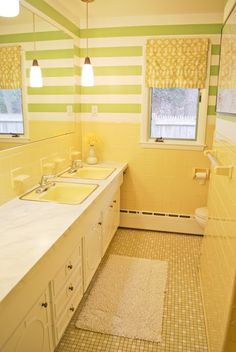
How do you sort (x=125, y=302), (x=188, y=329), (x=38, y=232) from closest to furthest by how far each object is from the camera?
(x=38, y=232), (x=188, y=329), (x=125, y=302)

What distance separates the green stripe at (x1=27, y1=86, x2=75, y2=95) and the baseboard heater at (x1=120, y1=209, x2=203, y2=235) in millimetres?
1555

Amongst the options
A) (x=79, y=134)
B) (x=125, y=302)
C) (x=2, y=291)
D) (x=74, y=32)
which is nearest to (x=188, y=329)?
(x=125, y=302)

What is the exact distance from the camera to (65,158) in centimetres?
288

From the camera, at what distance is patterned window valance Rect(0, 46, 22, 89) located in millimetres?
1811

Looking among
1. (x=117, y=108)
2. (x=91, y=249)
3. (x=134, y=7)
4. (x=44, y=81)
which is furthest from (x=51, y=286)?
(x=134, y=7)

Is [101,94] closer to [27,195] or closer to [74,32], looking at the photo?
[74,32]

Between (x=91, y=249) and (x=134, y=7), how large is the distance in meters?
2.35

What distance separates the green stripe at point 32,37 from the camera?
185 centimetres

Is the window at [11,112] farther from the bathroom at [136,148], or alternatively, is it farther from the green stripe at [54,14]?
the green stripe at [54,14]

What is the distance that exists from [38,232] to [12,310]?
447mm

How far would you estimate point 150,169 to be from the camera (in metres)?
3.29

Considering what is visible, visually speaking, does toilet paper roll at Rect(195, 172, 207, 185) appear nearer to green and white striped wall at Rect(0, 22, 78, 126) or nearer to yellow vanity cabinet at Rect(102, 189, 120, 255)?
yellow vanity cabinet at Rect(102, 189, 120, 255)

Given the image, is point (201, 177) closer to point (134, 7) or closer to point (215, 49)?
point (215, 49)

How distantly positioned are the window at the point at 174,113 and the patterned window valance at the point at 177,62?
0.14 m
